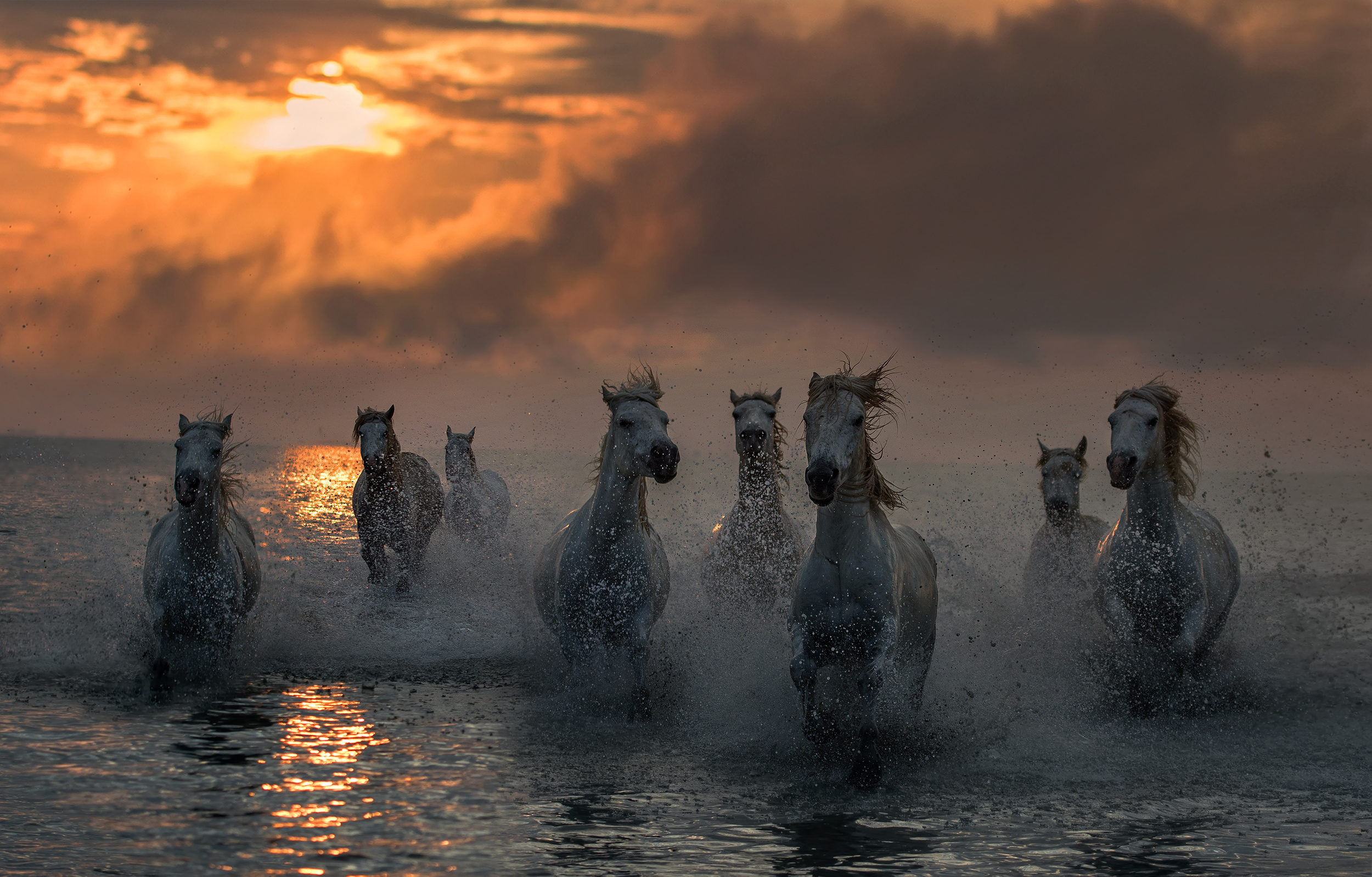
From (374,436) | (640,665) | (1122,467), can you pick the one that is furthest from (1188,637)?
(374,436)

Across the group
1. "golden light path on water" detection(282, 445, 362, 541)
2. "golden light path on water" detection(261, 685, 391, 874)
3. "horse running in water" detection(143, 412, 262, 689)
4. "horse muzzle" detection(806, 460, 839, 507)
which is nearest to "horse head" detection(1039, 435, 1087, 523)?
"horse muzzle" detection(806, 460, 839, 507)

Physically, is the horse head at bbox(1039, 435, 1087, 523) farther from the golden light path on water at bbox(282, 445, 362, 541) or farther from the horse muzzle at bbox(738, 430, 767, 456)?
the golden light path on water at bbox(282, 445, 362, 541)

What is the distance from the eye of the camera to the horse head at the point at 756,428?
373 inches

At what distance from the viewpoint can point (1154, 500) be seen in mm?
8992

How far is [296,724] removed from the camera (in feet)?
26.8

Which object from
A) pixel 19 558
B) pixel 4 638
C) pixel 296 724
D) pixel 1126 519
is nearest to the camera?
pixel 296 724

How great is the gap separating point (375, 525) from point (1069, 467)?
9328mm

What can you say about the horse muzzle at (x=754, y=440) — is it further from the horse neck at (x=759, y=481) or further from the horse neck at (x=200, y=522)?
the horse neck at (x=200, y=522)

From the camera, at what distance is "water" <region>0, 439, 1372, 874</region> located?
5.68 m

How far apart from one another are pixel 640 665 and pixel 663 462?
164 centimetres

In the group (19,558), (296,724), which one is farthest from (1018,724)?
(19,558)

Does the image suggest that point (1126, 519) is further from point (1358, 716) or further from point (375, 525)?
point (375, 525)

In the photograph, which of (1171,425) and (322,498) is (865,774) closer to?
(1171,425)

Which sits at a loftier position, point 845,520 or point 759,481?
point 759,481
